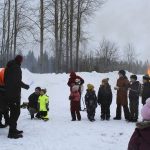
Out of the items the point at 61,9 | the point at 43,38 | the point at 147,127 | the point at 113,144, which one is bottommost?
the point at 113,144

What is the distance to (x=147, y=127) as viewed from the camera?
4.63 m

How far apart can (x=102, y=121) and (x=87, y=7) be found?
24597 millimetres

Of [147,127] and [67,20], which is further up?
[67,20]

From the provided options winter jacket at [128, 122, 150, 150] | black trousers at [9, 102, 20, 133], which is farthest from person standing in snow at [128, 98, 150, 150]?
black trousers at [9, 102, 20, 133]

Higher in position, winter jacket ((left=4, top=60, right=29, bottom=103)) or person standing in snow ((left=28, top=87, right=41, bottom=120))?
A: winter jacket ((left=4, top=60, right=29, bottom=103))

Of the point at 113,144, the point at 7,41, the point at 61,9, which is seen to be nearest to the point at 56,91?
the point at 61,9

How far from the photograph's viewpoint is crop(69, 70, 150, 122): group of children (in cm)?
1401

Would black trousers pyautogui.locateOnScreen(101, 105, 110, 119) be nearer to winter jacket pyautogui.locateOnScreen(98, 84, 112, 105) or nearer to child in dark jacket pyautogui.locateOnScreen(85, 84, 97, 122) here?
winter jacket pyautogui.locateOnScreen(98, 84, 112, 105)

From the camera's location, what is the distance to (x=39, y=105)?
1462cm

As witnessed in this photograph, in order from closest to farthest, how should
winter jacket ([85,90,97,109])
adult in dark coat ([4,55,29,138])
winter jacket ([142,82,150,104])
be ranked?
1. adult in dark coat ([4,55,29,138])
2. winter jacket ([142,82,150,104])
3. winter jacket ([85,90,97,109])

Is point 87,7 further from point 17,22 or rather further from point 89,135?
point 89,135

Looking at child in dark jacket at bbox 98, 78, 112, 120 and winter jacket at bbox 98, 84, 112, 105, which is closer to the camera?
child in dark jacket at bbox 98, 78, 112, 120

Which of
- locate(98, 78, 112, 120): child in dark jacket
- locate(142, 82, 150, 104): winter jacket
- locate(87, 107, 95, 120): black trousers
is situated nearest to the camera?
locate(142, 82, 150, 104): winter jacket

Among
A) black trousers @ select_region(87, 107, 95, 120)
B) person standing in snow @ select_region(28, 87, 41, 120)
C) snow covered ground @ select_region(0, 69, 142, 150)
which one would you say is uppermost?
person standing in snow @ select_region(28, 87, 41, 120)
